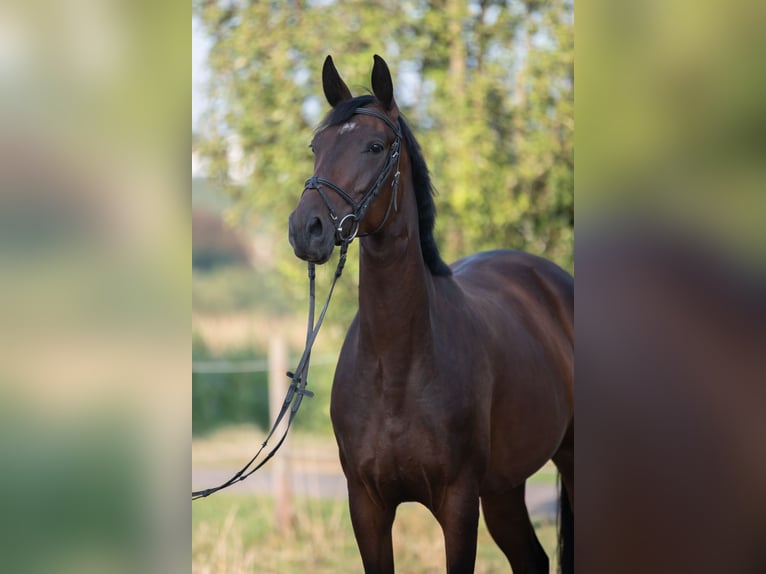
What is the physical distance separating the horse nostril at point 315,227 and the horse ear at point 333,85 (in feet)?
2.03

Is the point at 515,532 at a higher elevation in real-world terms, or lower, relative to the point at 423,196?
lower

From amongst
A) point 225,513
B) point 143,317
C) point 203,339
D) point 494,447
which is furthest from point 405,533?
point 143,317

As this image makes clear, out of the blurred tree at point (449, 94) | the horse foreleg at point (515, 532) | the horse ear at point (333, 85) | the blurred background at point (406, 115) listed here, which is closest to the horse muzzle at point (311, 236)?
the horse ear at point (333, 85)

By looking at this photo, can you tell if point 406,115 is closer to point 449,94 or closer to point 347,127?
point 449,94

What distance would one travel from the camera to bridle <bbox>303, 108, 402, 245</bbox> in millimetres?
2746

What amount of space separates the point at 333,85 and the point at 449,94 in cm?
339

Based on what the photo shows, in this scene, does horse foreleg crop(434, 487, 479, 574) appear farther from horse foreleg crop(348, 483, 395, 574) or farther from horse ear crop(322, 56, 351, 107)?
horse ear crop(322, 56, 351, 107)

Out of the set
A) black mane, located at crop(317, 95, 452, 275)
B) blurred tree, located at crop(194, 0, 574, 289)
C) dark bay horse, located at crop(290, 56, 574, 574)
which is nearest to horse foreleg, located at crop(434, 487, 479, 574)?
dark bay horse, located at crop(290, 56, 574, 574)

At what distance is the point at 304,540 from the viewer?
6.07m

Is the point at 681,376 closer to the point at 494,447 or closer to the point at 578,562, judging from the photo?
the point at 578,562

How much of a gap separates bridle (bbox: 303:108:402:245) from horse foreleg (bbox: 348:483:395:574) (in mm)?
910

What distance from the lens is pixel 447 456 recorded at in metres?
3.07

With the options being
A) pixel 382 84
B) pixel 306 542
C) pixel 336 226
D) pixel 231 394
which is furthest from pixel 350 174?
→ pixel 231 394

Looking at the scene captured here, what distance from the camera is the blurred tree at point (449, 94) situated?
6387mm
